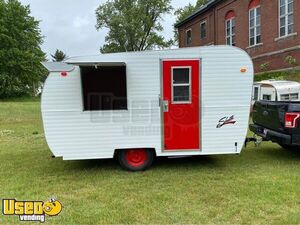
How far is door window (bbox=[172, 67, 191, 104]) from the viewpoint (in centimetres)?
699

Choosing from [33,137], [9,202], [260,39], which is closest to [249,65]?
[9,202]

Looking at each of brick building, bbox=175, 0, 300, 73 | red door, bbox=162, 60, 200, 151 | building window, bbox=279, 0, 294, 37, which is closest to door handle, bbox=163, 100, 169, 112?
red door, bbox=162, 60, 200, 151

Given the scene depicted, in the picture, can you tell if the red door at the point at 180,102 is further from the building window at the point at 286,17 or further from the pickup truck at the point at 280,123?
the building window at the point at 286,17

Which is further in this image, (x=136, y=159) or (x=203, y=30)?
(x=203, y=30)

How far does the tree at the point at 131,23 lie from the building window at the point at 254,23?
88.2 feet

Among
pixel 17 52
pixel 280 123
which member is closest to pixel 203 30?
pixel 17 52

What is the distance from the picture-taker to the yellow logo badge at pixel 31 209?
491 centimetres

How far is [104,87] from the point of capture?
23.6ft

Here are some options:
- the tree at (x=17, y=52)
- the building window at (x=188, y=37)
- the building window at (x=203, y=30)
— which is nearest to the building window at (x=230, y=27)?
the building window at (x=203, y=30)

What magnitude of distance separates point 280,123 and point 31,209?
5386mm

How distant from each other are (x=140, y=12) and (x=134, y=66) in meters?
47.9

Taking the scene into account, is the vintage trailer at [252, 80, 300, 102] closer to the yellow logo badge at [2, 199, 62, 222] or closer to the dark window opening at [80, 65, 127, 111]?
the dark window opening at [80, 65, 127, 111]

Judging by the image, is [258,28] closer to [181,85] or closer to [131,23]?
[181,85]

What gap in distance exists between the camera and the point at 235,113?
23.2 feet
